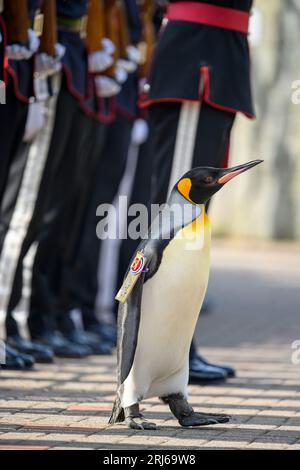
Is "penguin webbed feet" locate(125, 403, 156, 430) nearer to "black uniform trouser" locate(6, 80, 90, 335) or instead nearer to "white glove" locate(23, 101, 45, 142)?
"black uniform trouser" locate(6, 80, 90, 335)

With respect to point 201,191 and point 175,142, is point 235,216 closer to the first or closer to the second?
point 175,142

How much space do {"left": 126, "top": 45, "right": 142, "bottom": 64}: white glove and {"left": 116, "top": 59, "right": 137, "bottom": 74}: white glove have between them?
25mm

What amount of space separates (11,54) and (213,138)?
2.85 ft

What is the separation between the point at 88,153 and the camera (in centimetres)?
573

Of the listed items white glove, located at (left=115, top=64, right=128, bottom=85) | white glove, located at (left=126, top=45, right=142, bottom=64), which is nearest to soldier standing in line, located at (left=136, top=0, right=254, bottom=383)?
white glove, located at (left=115, top=64, right=128, bottom=85)

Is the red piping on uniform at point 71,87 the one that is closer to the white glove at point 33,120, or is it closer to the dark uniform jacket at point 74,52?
the dark uniform jacket at point 74,52

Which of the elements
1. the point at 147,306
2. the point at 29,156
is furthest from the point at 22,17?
the point at 147,306

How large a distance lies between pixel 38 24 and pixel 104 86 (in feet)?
2.63

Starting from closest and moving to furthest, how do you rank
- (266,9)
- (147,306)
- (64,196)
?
(147,306), (64,196), (266,9)

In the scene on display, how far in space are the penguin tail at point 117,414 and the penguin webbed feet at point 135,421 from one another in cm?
3

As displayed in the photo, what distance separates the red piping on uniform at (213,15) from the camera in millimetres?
4805

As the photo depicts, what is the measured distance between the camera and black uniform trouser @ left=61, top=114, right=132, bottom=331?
6020mm

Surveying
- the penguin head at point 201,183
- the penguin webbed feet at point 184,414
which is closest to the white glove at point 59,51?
the penguin head at point 201,183

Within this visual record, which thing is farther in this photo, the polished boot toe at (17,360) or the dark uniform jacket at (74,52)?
the dark uniform jacket at (74,52)
